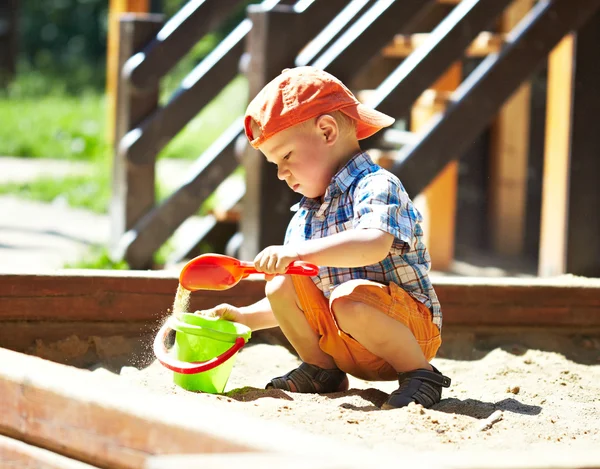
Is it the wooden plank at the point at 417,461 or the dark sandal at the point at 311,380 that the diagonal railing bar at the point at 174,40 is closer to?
the dark sandal at the point at 311,380

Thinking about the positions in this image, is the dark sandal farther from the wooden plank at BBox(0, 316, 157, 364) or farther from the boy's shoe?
the wooden plank at BBox(0, 316, 157, 364)

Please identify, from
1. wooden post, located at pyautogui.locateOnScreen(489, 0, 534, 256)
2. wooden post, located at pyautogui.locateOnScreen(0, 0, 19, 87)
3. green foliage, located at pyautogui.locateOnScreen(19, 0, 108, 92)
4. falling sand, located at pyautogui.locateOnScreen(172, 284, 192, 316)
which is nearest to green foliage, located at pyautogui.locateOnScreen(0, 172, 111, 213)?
wooden post, located at pyautogui.locateOnScreen(489, 0, 534, 256)

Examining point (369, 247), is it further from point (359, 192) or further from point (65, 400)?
point (65, 400)

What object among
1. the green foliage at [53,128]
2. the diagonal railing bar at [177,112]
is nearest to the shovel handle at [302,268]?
the diagonal railing bar at [177,112]

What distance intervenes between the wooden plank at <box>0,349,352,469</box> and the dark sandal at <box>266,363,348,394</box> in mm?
748

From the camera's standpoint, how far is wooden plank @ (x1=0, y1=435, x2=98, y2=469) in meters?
Result: 1.83

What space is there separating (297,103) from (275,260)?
413mm

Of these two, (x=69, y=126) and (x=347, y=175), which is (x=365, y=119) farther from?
(x=69, y=126)

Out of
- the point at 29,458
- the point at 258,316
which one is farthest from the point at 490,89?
the point at 29,458

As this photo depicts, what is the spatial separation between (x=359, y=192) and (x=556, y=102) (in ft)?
6.80

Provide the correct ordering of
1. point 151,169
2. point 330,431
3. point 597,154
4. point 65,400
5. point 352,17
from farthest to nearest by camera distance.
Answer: point 151,169
point 352,17
point 597,154
point 330,431
point 65,400

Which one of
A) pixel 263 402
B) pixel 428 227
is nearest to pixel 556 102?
pixel 428 227

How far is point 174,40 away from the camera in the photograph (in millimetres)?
5023

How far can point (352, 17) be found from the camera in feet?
14.3
